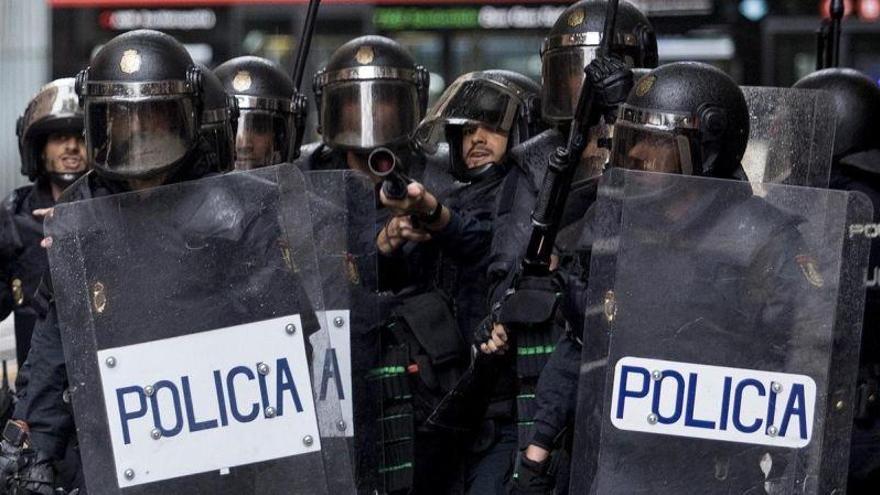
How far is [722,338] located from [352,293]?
1.31 m

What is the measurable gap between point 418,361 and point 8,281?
1658 millimetres

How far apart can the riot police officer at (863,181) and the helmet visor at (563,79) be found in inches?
30.7

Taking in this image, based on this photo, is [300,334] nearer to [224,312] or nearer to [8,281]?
[224,312]

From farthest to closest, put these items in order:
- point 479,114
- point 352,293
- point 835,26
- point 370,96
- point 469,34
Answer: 1. point 469,34
2. point 835,26
3. point 370,96
4. point 479,114
5. point 352,293

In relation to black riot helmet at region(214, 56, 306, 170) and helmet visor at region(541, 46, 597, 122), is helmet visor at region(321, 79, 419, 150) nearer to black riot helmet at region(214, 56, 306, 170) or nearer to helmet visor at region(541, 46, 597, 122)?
black riot helmet at region(214, 56, 306, 170)

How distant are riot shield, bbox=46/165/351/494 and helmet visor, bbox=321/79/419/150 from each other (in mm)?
2194

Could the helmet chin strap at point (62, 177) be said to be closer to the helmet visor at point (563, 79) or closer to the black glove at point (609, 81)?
the helmet visor at point (563, 79)

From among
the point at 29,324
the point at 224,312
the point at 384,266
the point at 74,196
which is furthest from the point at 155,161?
the point at 29,324

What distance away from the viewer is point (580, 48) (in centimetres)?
588

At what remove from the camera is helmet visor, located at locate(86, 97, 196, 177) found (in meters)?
4.54

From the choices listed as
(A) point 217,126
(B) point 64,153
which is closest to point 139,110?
(A) point 217,126

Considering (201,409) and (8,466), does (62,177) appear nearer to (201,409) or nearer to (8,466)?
(8,466)

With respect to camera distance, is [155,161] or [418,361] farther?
[418,361]

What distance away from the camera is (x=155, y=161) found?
454cm
